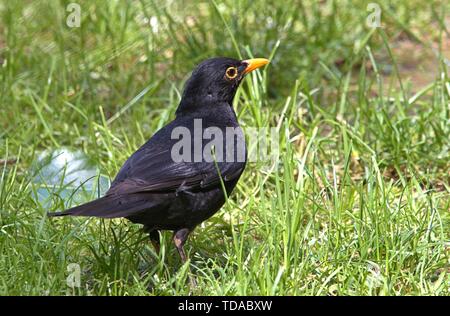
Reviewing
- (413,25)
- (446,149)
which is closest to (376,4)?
(413,25)

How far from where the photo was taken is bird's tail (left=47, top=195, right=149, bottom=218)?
393 cm

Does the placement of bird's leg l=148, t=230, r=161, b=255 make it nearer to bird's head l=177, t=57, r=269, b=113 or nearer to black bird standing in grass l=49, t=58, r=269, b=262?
black bird standing in grass l=49, t=58, r=269, b=262

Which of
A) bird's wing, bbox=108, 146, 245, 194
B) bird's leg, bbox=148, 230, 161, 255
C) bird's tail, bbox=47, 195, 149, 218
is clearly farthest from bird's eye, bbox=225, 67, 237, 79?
bird's tail, bbox=47, 195, 149, 218

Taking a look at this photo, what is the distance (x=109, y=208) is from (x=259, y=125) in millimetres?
1830

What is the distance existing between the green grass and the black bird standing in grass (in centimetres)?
18

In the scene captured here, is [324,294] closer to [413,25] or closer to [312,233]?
[312,233]

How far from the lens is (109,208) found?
13.2ft

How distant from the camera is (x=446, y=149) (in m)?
5.62

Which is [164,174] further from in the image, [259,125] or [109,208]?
[259,125]

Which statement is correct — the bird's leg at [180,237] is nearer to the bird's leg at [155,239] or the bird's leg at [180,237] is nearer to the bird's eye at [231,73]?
the bird's leg at [155,239]

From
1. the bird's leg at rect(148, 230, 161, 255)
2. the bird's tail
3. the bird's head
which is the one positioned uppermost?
the bird's head

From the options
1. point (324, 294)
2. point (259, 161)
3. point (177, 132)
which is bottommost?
point (324, 294)

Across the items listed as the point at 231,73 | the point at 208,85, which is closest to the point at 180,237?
the point at 208,85

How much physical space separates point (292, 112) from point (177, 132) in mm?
1115
